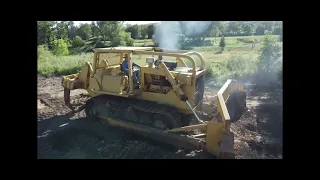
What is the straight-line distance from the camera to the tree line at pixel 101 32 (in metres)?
30.6

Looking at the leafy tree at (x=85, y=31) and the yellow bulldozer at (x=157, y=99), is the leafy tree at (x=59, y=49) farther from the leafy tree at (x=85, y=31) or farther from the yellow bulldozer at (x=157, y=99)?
the leafy tree at (x=85, y=31)

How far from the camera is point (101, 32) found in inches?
1469

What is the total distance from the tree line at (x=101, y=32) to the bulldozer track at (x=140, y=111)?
17180 mm

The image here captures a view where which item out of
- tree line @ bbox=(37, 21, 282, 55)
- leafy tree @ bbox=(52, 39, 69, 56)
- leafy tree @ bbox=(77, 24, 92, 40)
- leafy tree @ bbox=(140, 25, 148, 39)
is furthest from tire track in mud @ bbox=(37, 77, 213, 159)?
leafy tree @ bbox=(140, 25, 148, 39)

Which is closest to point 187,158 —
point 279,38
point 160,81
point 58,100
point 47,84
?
point 160,81

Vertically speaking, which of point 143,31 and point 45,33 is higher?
point 143,31

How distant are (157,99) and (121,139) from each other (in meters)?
1.37

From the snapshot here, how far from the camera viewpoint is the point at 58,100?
35.6 feet

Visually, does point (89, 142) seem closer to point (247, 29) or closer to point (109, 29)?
point (109, 29)

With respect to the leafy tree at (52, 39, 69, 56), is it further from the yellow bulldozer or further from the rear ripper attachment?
the rear ripper attachment

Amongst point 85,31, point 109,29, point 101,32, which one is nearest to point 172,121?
point 109,29

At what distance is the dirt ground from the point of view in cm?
648

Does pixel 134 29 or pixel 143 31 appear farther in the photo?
pixel 134 29
